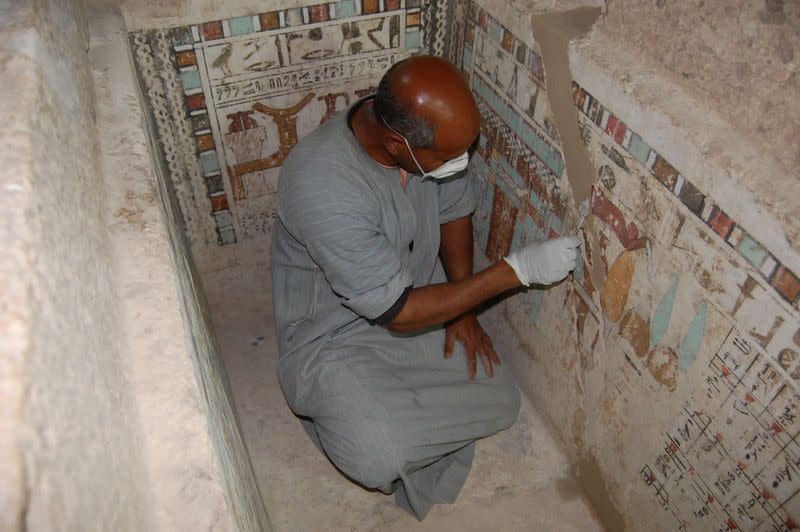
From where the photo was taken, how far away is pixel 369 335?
1.72m

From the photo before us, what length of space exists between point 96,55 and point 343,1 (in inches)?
26.9

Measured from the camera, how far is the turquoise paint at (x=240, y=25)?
1.59 meters

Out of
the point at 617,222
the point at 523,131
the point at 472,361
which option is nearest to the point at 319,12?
the point at 523,131

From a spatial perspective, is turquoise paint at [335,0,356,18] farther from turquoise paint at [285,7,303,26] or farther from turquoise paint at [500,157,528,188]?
turquoise paint at [500,157,528,188]

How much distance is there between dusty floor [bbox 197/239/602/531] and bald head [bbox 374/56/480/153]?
91 cm

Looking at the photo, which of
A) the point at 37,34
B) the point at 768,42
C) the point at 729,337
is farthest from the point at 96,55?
the point at 729,337

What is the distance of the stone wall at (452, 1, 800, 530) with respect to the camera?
97 centimetres

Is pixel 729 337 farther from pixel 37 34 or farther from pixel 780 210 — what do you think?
pixel 37 34

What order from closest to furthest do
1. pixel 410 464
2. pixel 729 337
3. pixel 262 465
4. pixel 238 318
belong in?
pixel 729 337
pixel 410 464
pixel 262 465
pixel 238 318

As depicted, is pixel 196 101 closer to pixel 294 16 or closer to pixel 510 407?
pixel 294 16

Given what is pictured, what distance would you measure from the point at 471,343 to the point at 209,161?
1012 millimetres

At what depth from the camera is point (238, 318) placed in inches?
86.1

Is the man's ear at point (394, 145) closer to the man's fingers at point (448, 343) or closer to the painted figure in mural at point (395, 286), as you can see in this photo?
the painted figure in mural at point (395, 286)

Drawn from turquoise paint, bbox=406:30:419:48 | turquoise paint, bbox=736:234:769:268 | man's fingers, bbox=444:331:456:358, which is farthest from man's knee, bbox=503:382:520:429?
turquoise paint, bbox=406:30:419:48
